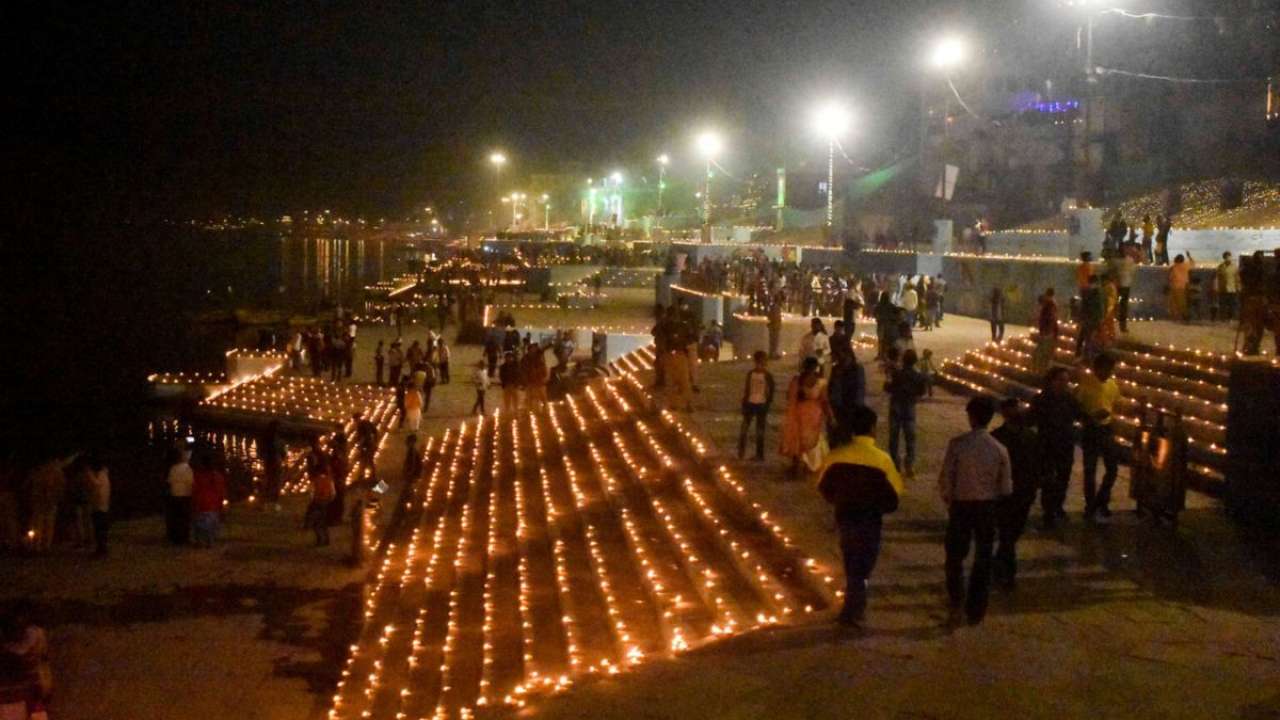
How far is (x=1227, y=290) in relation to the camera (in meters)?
20.0

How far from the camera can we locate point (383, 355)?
32875mm

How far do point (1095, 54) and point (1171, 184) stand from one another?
7771 millimetres

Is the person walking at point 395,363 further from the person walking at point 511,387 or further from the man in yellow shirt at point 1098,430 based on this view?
the man in yellow shirt at point 1098,430

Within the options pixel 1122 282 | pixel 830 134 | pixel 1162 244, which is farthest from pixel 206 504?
pixel 830 134

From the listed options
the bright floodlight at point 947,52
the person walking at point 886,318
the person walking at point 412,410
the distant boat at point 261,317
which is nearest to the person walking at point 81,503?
the person walking at point 412,410

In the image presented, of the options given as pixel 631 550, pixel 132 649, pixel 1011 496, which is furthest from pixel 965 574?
pixel 132 649

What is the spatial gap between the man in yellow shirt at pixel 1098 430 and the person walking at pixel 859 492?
3426 mm

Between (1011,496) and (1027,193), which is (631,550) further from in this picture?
(1027,193)

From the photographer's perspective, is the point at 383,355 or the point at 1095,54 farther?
the point at 1095,54

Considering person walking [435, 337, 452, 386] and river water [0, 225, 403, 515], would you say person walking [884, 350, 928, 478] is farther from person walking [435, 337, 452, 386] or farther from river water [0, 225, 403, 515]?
person walking [435, 337, 452, 386]

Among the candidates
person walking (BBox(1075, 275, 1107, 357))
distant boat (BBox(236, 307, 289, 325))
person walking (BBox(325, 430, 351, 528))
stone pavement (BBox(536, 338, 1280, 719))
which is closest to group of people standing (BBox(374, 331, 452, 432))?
person walking (BBox(325, 430, 351, 528))

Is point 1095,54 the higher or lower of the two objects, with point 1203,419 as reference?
higher

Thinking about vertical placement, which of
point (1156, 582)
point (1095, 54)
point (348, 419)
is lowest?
point (348, 419)

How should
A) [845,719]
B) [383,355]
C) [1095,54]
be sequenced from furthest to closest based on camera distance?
[1095,54]
[383,355]
[845,719]
